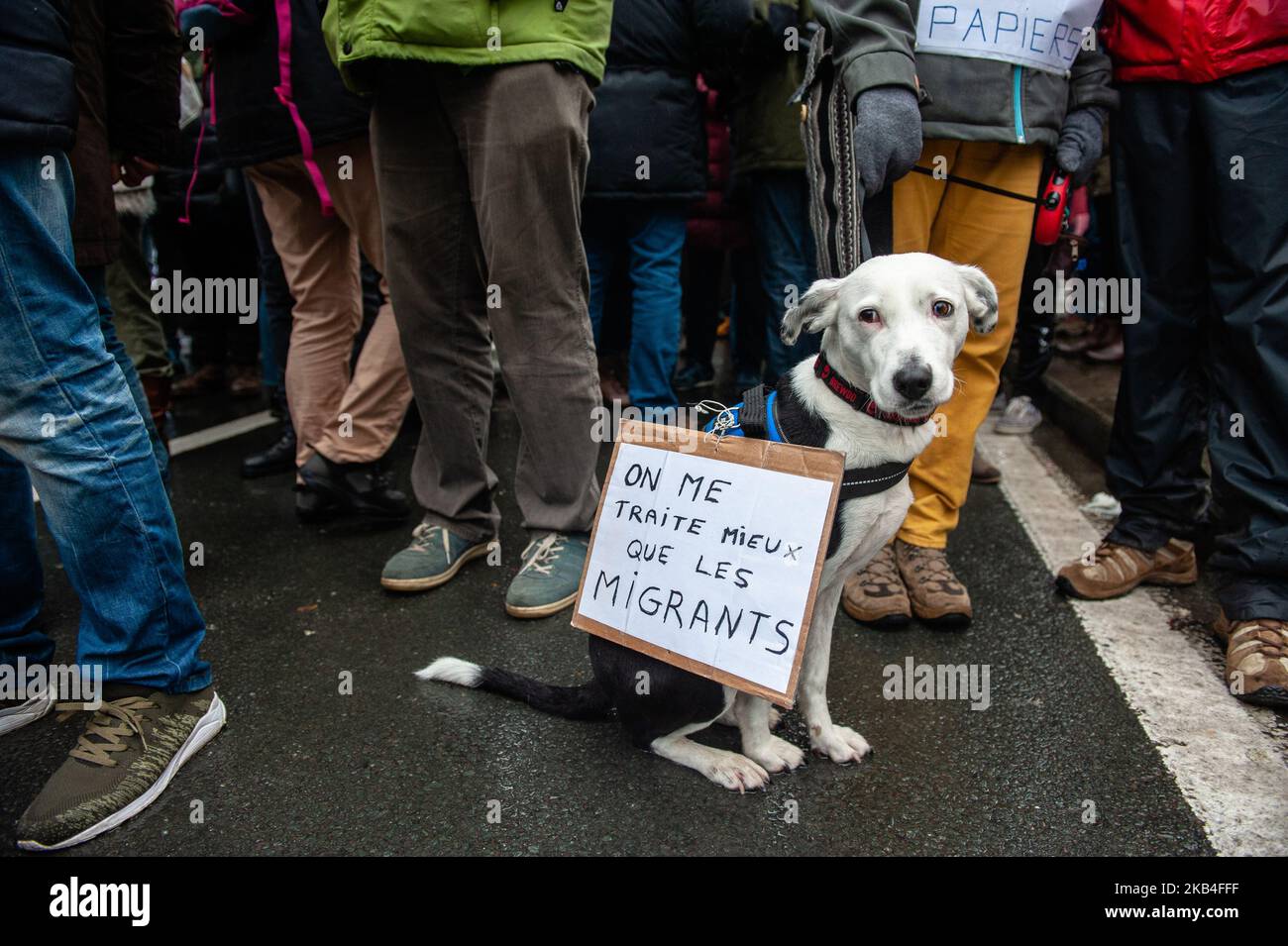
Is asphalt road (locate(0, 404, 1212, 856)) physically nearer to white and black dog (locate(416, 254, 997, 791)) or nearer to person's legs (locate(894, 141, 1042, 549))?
white and black dog (locate(416, 254, 997, 791))

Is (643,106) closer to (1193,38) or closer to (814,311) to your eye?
(1193,38)

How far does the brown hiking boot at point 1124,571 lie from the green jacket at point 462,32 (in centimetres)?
224

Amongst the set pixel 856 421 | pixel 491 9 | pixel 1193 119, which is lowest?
pixel 856 421

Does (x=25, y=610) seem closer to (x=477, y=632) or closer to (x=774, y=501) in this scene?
(x=477, y=632)

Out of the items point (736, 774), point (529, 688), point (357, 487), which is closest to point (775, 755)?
point (736, 774)

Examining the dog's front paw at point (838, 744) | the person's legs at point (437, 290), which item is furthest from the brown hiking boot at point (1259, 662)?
the person's legs at point (437, 290)

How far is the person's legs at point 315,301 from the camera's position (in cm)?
356

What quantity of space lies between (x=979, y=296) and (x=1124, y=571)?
135cm

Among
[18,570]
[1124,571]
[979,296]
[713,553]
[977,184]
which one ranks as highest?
[977,184]

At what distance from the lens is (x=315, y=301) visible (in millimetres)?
3674

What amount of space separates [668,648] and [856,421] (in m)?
0.65

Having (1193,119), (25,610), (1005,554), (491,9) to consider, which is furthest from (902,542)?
(25,610)
